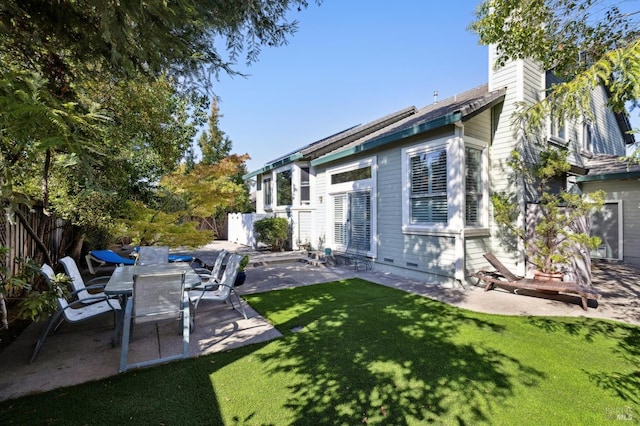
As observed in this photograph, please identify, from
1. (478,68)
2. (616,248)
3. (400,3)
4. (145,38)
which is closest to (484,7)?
A: (400,3)

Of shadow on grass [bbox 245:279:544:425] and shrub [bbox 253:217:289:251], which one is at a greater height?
shrub [bbox 253:217:289:251]

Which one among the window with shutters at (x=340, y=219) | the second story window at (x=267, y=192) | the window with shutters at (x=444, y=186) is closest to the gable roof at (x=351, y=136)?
the window with shutters at (x=340, y=219)

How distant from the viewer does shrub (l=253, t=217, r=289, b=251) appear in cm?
1325

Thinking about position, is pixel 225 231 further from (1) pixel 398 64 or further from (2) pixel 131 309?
(2) pixel 131 309

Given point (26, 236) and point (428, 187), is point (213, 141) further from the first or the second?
point (428, 187)

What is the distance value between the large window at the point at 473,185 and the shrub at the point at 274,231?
8100 millimetres

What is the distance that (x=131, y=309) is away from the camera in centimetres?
367

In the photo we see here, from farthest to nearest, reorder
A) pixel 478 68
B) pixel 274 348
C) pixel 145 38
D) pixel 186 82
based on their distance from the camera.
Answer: pixel 478 68, pixel 186 82, pixel 274 348, pixel 145 38

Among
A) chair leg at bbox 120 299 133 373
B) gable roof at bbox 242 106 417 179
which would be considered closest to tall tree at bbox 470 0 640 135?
chair leg at bbox 120 299 133 373

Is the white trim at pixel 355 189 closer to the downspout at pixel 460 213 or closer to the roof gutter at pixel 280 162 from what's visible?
the roof gutter at pixel 280 162

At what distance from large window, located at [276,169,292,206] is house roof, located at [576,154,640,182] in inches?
437

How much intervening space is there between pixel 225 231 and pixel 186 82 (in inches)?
775

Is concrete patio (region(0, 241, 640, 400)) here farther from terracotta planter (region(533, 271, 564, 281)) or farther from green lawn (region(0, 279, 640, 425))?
terracotta planter (region(533, 271, 564, 281))

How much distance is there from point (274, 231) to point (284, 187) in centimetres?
254
